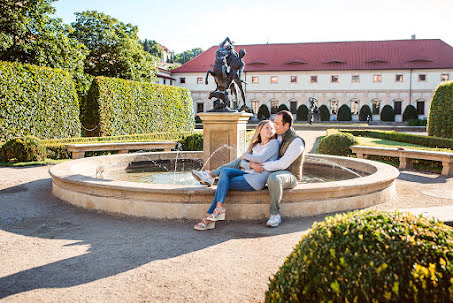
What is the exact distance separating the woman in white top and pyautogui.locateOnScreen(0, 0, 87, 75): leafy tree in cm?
1825

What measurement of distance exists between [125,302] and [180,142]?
12.2 meters

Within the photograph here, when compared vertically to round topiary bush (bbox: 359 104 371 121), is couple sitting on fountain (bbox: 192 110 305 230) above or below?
below

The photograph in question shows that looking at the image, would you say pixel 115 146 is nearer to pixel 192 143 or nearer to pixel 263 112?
pixel 192 143

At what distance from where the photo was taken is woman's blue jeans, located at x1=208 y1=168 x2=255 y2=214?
4887 millimetres

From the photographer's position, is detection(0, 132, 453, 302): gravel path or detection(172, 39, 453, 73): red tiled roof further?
detection(172, 39, 453, 73): red tiled roof

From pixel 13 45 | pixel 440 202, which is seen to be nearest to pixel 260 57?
pixel 13 45

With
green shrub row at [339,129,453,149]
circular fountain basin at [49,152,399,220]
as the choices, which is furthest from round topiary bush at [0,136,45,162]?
green shrub row at [339,129,453,149]

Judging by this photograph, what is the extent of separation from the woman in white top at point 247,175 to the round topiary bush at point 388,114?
43421mm

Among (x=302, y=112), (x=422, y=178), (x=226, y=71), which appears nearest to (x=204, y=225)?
(x=226, y=71)

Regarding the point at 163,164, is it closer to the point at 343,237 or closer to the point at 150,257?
the point at 150,257

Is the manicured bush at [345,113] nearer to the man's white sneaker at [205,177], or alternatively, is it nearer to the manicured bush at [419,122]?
the manicured bush at [419,122]

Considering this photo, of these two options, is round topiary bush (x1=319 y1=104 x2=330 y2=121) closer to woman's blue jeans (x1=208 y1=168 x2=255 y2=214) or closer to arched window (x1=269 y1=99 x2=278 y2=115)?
arched window (x1=269 y1=99 x2=278 y2=115)

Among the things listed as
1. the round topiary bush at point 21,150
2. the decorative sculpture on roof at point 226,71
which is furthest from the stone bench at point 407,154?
the round topiary bush at point 21,150

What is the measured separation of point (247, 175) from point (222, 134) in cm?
287
